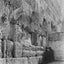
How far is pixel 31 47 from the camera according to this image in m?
4.04

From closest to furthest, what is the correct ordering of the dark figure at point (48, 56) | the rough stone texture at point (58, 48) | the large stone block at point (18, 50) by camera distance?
the large stone block at point (18, 50)
the dark figure at point (48, 56)
the rough stone texture at point (58, 48)

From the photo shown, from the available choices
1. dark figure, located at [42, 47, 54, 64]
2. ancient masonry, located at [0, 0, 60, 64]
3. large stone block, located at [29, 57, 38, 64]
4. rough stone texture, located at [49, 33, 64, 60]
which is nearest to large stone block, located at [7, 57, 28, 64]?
ancient masonry, located at [0, 0, 60, 64]

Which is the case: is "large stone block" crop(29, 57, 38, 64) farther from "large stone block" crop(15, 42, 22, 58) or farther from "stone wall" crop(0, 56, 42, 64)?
"large stone block" crop(15, 42, 22, 58)

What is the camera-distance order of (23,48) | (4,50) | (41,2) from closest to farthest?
1. (4,50)
2. (23,48)
3. (41,2)

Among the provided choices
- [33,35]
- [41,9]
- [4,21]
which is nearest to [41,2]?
[41,9]

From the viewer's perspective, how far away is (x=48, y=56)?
4352 mm

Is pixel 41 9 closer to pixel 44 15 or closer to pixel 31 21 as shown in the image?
pixel 44 15

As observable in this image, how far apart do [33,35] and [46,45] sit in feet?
1.63

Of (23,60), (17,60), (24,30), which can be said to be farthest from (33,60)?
(24,30)

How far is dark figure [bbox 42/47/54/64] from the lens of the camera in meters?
4.27

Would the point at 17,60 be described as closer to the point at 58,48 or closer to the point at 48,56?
the point at 48,56

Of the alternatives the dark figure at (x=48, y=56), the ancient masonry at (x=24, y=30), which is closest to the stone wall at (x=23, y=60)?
the ancient masonry at (x=24, y=30)

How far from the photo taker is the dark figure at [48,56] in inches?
168

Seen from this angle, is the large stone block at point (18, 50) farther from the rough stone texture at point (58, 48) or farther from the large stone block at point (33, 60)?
the rough stone texture at point (58, 48)
